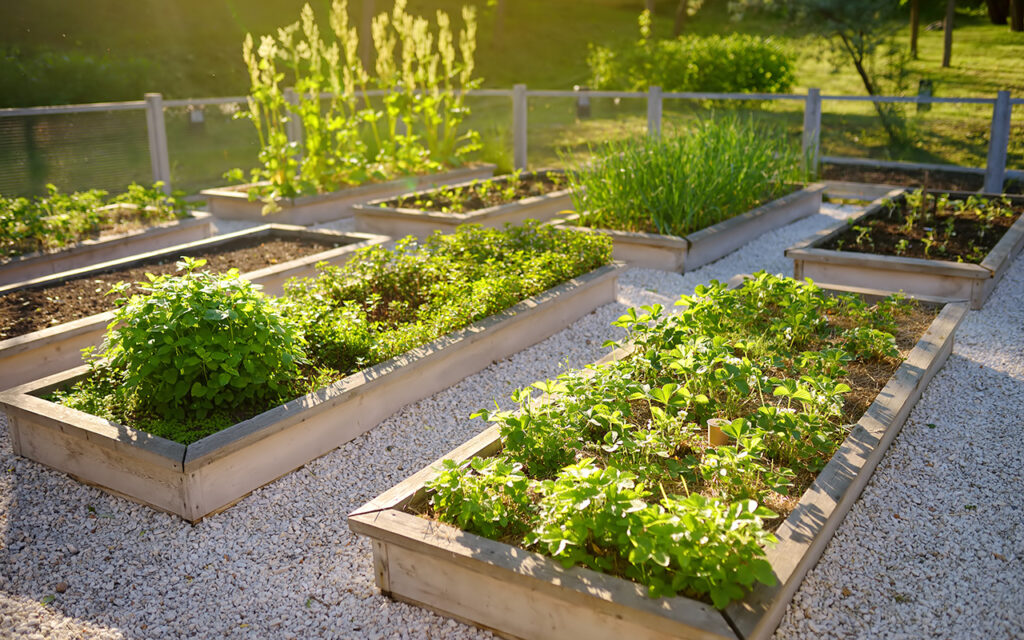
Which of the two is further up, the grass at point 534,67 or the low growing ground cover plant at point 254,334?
the grass at point 534,67

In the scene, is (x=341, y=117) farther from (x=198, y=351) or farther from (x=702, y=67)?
(x=702, y=67)

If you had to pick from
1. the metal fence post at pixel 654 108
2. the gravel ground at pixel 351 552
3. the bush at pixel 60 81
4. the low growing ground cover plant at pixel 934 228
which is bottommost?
the gravel ground at pixel 351 552

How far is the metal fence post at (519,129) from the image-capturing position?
37.5ft

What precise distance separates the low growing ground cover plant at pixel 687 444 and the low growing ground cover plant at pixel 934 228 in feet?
5.38

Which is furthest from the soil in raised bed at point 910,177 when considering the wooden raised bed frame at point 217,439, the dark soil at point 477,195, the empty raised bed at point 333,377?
the wooden raised bed frame at point 217,439

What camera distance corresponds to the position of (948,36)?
14.7 m

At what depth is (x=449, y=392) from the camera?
455 centimetres

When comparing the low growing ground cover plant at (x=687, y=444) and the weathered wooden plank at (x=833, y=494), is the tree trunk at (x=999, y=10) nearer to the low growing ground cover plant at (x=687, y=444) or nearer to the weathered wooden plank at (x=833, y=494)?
the low growing ground cover plant at (x=687, y=444)

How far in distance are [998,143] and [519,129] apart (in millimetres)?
5844

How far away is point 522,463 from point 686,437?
750mm

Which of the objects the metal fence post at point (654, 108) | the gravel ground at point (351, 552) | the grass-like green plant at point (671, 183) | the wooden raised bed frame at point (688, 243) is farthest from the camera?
the metal fence post at point (654, 108)

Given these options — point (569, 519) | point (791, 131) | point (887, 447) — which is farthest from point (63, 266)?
point (791, 131)

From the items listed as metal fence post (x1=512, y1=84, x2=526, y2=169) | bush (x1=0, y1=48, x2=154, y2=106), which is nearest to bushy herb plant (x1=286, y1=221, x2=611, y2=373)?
metal fence post (x1=512, y1=84, x2=526, y2=169)

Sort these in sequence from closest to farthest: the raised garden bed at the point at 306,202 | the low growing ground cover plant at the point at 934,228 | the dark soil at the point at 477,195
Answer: the low growing ground cover plant at the point at 934,228 → the dark soil at the point at 477,195 → the raised garden bed at the point at 306,202
